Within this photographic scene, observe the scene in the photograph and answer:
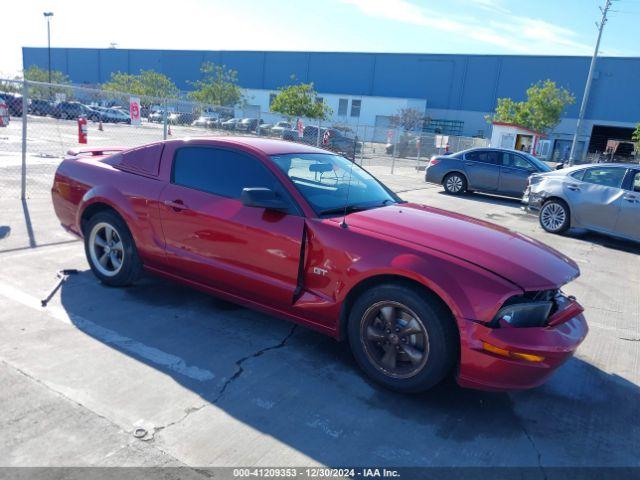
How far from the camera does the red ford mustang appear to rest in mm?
3023

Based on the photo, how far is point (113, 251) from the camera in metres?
4.77

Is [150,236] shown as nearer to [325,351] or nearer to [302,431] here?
[325,351]

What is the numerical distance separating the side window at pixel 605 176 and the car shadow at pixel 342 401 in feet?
19.4

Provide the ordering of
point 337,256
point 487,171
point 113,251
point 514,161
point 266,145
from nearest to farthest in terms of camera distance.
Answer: point 337,256 → point 266,145 → point 113,251 → point 514,161 → point 487,171

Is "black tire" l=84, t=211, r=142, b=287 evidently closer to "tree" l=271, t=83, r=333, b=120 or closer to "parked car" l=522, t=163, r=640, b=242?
"parked car" l=522, t=163, r=640, b=242

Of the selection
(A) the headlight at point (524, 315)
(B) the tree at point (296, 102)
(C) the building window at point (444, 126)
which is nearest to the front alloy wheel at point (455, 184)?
(A) the headlight at point (524, 315)

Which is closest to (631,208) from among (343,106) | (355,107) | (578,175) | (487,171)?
(578,175)

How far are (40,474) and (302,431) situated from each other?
1.35 metres

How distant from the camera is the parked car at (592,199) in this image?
28.1ft

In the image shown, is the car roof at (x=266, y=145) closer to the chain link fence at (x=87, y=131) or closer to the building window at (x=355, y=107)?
the chain link fence at (x=87, y=131)

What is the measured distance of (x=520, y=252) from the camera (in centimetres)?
346

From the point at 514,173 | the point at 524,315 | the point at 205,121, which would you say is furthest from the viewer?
the point at 205,121

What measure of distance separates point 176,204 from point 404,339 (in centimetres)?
227

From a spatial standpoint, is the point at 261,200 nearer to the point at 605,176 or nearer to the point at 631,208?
the point at 631,208
